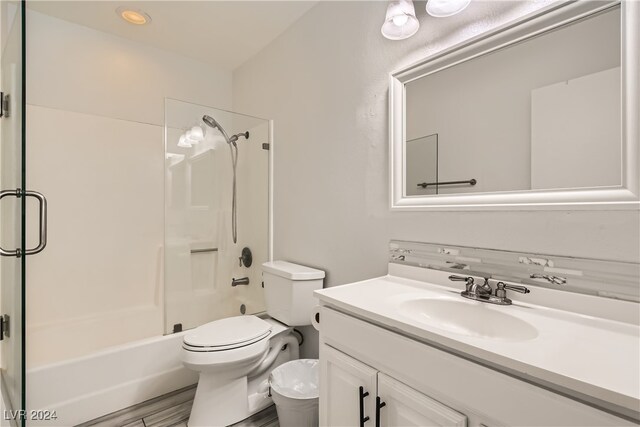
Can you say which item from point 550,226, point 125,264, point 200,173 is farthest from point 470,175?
point 125,264

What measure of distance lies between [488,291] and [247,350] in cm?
115

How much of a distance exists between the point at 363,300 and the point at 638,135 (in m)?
0.92

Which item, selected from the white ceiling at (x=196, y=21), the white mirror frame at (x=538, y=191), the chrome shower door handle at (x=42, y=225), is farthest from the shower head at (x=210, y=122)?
the white mirror frame at (x=538, y=191)

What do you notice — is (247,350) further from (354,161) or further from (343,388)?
(354,161)

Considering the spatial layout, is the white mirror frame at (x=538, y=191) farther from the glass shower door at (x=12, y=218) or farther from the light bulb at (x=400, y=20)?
the glass shower door at (x=12, y=218)

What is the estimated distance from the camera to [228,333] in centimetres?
157

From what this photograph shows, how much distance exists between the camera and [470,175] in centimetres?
118

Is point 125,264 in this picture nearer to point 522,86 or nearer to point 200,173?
point 200,173

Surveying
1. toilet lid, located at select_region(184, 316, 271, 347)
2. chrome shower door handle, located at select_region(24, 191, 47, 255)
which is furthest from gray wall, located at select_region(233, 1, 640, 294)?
chrome shower door handle, located at select_region(24, 191, 47, 255)

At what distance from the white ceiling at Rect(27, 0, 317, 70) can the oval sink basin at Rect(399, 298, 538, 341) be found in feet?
6.27

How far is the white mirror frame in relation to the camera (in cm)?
83

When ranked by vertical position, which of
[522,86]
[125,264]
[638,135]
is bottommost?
[125,264]

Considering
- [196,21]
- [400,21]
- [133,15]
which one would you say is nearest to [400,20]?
[400,21]

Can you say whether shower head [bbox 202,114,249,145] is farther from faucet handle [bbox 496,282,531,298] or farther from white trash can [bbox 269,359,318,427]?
faucet handle [bbox 496,282,531,298]
